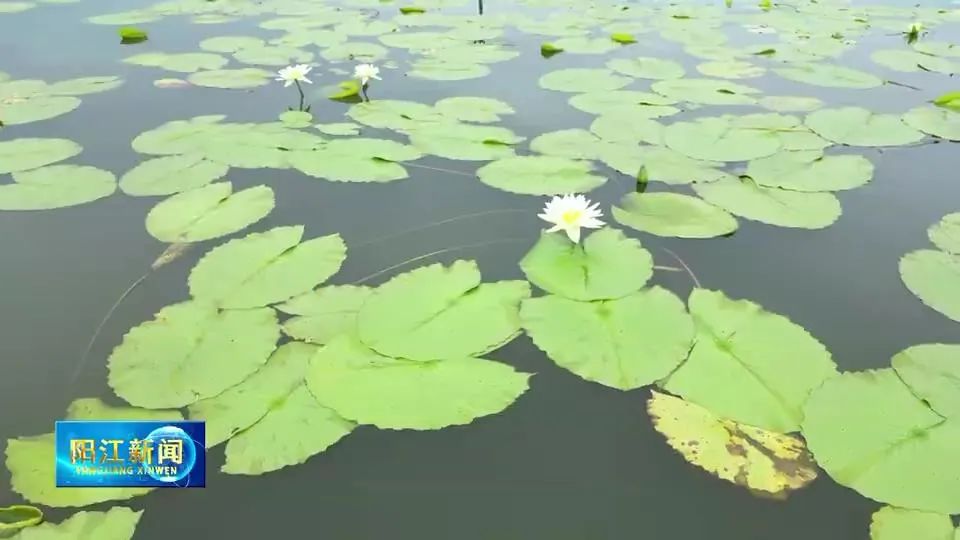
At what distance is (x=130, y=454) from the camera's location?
132 cm

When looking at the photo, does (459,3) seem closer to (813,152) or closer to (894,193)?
(813,152)

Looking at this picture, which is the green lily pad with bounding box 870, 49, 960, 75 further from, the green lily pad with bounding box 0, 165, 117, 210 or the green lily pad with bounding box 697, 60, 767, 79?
the green lily pad with bounding box 0, 165, 117, 210

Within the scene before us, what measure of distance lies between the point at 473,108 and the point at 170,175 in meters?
1.45

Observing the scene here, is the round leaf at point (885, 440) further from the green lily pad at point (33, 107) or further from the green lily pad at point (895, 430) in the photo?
the green lily pad at point (33, 107)

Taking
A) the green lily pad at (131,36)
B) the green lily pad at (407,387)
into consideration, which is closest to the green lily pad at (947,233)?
the green lily pad at (407,387)

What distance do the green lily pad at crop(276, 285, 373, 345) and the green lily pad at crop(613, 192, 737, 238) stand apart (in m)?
0.98

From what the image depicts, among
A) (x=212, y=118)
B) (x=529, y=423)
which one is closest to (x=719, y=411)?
(x=529, y=423)

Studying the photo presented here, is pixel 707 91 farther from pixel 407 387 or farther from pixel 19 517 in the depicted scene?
pixel 19 517

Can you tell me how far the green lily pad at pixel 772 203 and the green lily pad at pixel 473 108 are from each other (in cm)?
113

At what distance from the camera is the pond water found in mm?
1259

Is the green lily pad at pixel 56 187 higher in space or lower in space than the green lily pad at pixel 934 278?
higher

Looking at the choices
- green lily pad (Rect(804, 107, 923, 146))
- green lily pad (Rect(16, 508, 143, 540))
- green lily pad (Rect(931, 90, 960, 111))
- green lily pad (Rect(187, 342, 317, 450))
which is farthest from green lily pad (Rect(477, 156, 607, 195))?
green lily pad (Rect(931, 90, 960, 111))

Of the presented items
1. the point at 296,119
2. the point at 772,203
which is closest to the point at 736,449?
the point at 772,203

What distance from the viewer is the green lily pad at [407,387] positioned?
4.64ft
